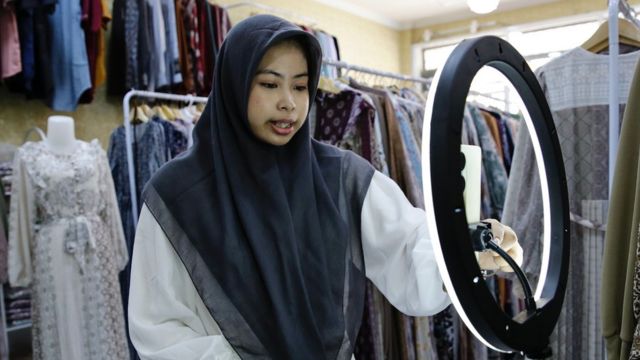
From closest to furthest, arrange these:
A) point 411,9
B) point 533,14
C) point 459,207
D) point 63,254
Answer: point 459,207 < point 63,254 < point 533,14 < point 411,9

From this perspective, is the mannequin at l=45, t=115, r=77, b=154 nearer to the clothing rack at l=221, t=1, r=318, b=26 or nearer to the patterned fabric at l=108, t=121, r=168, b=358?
the patterned fabric at l=108, t=121, r=168, b=358

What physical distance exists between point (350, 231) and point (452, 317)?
1.19 metres

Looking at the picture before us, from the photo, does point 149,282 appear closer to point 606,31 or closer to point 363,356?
point 363,356

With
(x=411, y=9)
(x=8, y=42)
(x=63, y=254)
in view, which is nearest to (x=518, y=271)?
(x=63, y=254)

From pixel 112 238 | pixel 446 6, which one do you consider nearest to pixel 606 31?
pixel 112 238

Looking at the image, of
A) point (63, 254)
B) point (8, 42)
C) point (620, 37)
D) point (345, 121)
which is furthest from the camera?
point (8, 42)

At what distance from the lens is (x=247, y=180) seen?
940 millimetres

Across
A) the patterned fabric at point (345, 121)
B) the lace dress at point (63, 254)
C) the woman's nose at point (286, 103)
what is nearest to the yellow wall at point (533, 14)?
the patterned fabric at point (345, 121)

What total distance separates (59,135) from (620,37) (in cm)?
202

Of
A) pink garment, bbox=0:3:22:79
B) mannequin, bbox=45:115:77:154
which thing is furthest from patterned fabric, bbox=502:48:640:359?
pink garment, bbox=0:3:22:79

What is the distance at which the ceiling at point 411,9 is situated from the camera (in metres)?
5.16

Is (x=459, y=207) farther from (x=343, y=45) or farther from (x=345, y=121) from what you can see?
(x=343, y=45)

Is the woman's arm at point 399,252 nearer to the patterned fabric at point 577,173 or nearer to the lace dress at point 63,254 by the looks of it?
the patterned fabric at point 577,173

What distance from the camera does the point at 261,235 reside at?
90 centimetres
